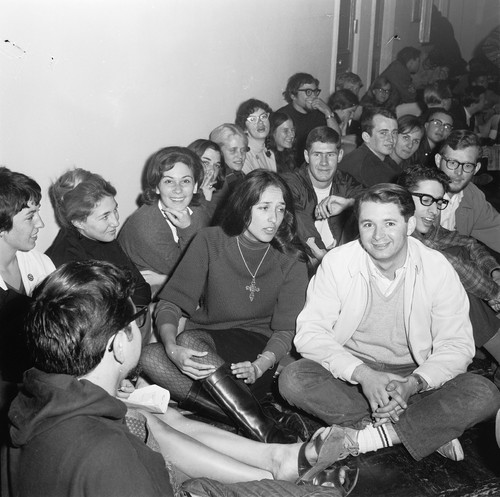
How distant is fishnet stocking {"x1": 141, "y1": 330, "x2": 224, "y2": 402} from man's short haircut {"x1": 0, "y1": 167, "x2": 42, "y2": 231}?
759 mm

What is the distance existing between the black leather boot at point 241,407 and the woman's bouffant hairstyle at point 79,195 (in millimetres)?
1023

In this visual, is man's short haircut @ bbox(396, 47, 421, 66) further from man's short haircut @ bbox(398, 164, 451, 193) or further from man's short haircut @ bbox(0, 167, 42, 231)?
man's short haircut @ bbox(0, 167, 42, 231)

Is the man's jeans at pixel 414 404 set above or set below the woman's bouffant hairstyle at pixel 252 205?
below

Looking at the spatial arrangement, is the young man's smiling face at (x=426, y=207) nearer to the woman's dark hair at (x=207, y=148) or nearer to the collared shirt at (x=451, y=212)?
the collared shirt at (x=451, y=212)

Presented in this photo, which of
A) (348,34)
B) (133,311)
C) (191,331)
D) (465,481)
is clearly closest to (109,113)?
(191,331)

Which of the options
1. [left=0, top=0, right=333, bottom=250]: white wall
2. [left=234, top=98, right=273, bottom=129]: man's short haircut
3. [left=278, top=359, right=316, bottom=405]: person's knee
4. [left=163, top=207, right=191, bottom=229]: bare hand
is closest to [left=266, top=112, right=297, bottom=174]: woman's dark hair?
[left=234, top=98, right=273, bottom=129]: man's short haircut

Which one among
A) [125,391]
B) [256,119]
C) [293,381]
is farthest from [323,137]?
[125,391]

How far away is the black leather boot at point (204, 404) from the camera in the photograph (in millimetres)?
2478

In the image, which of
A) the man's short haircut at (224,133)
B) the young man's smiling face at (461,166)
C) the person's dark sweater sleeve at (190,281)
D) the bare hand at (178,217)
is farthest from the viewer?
the man's short haircut at (224,133)

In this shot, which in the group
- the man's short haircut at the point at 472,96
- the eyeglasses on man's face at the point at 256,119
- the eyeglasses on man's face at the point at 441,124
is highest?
the man's short haircut at the point at 472,96

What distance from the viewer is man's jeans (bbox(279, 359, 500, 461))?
2.29 m

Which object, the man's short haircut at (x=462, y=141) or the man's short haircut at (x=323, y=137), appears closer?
the man's short haircut at (x=462, y=141)

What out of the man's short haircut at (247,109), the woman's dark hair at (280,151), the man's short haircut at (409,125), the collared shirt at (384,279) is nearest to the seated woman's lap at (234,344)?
the collared shirt at (384,279)

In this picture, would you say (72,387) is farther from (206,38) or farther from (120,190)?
(206,38)
